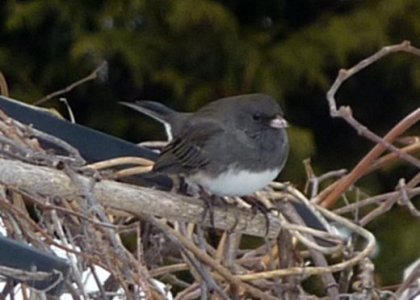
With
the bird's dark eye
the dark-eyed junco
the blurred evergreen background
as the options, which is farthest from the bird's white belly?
the blurred evergreen background

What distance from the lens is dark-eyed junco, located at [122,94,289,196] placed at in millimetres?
1509

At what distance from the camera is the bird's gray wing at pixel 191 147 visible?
4.70 ft

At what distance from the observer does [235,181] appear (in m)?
1.49

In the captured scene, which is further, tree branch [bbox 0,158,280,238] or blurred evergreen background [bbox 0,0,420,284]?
blurred evergreen background [bbox 0,0,420,284]

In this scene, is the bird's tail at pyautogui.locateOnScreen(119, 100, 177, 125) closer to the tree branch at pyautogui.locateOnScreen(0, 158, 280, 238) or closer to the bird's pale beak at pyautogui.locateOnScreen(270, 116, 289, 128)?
the bird's pale beak at pyautogui.locateOnScreen(270, 116, 289, 128)

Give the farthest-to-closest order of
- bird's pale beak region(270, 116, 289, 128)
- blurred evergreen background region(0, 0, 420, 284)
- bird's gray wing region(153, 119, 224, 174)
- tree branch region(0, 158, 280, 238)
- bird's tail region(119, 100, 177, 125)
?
blurred evergreen background region(0, 0, 420, 284) < bird's tail region(119, 100, 177, 125) < bird's pale beak region(270, 116, 289, 128) < bird's gray wing region(153, 119, 224, 174) < tree branch region(0, 158, 280, 238)

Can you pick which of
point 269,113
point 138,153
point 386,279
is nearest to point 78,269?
point 138,153

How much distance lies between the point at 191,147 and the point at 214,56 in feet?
5.55

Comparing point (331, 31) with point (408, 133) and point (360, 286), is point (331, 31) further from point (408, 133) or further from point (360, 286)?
point (360, 286)

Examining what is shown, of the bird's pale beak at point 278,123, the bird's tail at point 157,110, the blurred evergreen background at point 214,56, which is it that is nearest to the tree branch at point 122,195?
the bird's pale beak at point 278,123

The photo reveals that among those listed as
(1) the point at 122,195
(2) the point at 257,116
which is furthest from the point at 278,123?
(1) the point at 122,195

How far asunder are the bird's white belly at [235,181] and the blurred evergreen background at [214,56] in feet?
5.44

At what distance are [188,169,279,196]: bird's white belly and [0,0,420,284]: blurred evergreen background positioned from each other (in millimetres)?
1658

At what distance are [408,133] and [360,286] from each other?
2.25m
